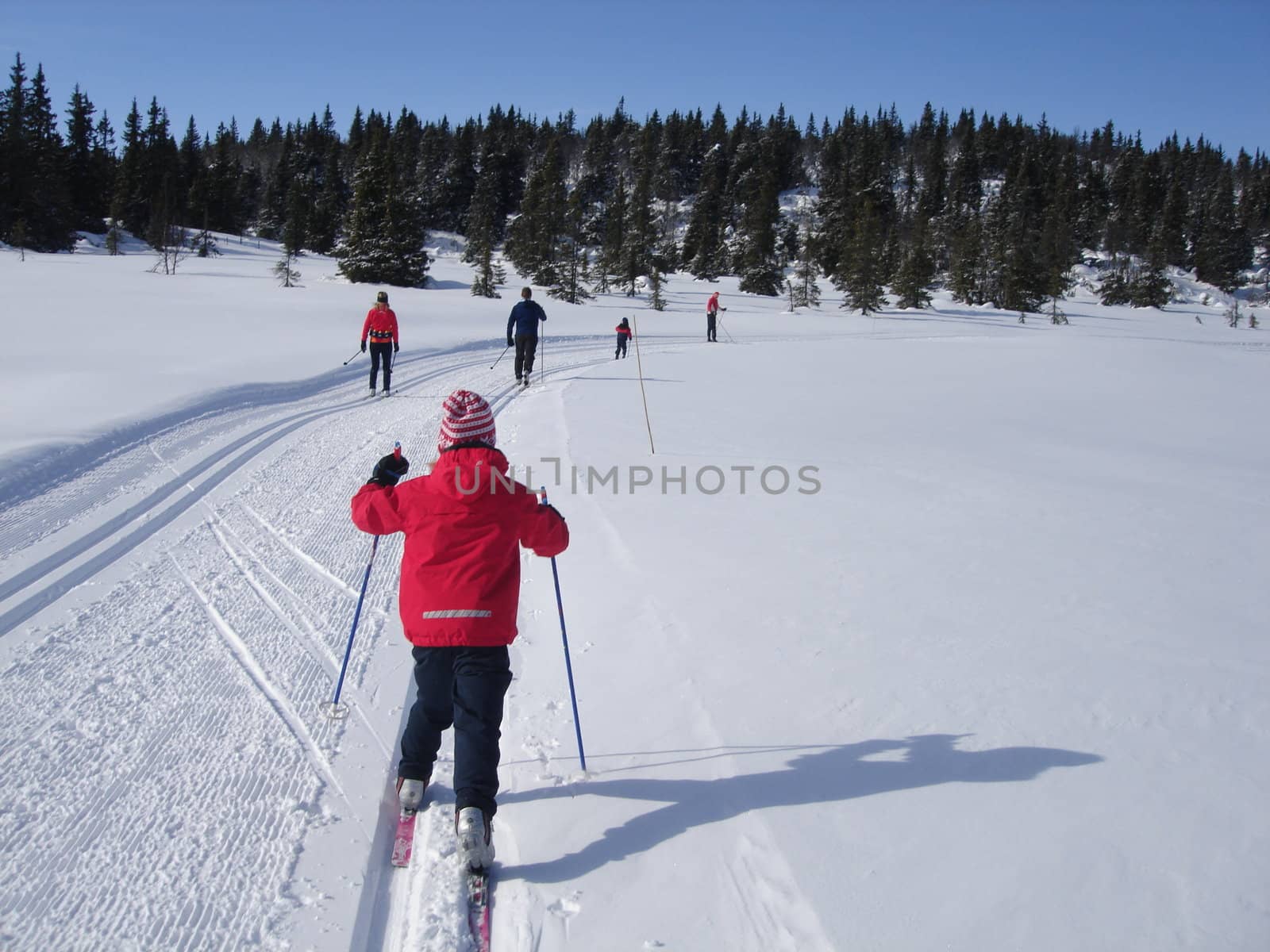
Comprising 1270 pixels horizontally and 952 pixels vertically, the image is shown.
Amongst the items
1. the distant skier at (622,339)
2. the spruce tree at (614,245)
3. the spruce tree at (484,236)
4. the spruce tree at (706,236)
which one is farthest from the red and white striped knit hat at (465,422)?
the spruce tree at (706,236)

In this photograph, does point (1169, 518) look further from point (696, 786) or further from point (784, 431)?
point (696, 786)

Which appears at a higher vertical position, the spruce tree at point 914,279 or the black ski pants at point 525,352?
the spruce tree at point 914,279

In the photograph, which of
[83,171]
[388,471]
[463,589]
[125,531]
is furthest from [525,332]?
[83,171]

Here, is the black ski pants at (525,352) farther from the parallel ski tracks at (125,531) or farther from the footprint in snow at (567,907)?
the footprint in snow at (567,907)

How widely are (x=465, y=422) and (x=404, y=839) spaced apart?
156 cm

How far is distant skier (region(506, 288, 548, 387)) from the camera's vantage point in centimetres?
1384

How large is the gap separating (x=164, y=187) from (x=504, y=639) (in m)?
65.3

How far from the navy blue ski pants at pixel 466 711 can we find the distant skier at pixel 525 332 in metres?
11.1

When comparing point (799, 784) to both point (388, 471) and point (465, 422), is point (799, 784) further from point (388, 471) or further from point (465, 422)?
point (388, 471)

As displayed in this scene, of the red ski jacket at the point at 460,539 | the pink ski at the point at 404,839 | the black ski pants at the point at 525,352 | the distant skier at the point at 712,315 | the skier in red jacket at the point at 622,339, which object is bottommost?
the pink ski at the point at 404,839

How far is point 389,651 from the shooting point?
429cm

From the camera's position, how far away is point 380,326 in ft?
40.5

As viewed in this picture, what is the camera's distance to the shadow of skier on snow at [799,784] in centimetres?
296

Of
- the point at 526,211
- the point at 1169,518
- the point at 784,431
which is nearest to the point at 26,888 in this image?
A: the point at 1169,518
